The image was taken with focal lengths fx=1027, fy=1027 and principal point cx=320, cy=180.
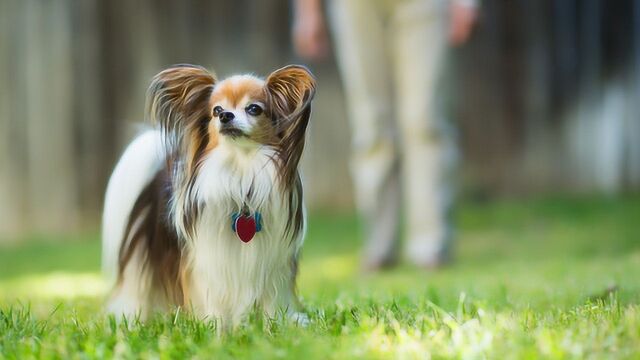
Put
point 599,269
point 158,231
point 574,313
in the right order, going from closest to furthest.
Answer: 1. point 574,313
2. point 158,231
3. point 599,269

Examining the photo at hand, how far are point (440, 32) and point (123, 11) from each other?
485 centimetres

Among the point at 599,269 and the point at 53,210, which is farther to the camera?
the point at 53,210

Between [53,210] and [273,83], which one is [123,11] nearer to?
[53,210]

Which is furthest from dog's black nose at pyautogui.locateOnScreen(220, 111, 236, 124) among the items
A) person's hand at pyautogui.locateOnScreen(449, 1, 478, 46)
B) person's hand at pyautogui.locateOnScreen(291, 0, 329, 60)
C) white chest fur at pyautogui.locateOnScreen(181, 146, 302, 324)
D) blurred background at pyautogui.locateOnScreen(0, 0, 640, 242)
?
blurred background at pyautogui.locateOnScreen(0, 0, 640, 242)

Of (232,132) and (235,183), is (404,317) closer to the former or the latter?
(235,183)

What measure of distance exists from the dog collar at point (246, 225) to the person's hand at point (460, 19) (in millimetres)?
3367

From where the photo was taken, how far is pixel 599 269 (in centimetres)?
580

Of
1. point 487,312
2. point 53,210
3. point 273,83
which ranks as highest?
point 273,83

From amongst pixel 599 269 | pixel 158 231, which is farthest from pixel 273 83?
pixel 599 269

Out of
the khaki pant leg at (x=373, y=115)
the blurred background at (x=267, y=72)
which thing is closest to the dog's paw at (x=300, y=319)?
the khaki pant leg at (x=373, y=115)

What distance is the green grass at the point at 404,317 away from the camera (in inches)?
111

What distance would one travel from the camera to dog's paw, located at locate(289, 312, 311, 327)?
330cm

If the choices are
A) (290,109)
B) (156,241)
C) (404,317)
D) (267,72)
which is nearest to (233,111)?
(290,109)

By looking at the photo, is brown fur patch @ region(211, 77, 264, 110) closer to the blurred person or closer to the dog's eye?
the dog's eye
